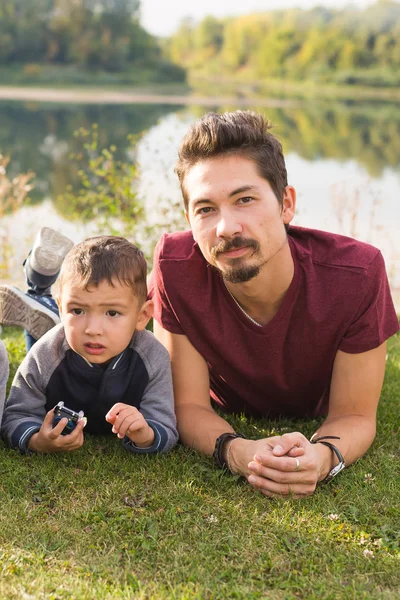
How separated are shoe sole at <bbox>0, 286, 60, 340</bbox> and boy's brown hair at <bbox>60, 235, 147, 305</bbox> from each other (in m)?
0.94

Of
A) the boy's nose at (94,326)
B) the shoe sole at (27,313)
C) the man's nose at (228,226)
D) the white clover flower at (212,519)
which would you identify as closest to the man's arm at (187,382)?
the boy's nose at (94,326)

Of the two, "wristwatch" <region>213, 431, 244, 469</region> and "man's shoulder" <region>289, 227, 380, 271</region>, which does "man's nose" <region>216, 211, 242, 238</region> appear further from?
"wristwatch" <region>213, 431, 244, 469</region>

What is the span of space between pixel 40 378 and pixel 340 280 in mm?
1424

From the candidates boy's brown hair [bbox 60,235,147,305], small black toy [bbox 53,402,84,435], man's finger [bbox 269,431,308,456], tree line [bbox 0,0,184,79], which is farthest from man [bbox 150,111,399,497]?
tree line [bbox 0,0,184,79]

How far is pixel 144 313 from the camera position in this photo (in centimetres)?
337

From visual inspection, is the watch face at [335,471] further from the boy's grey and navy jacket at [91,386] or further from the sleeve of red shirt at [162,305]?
the sleeve of red shirt at [162,305]

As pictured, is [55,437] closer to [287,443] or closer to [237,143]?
[287,443]

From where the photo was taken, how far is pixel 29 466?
322 cm

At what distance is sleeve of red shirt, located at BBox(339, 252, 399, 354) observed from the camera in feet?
10.6

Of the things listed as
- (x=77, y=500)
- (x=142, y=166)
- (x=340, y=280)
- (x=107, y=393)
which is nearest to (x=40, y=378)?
(x=107, y=393)

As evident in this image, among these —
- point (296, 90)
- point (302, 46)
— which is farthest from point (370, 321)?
point (302, 46)

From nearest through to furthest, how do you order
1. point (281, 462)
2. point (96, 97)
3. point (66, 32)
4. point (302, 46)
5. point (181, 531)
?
point (181, 531), point (281, 462), point (96, 97), point (66, 32), point (302, 46)

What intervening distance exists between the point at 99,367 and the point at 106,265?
0.50m

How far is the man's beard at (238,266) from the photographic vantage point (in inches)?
119
